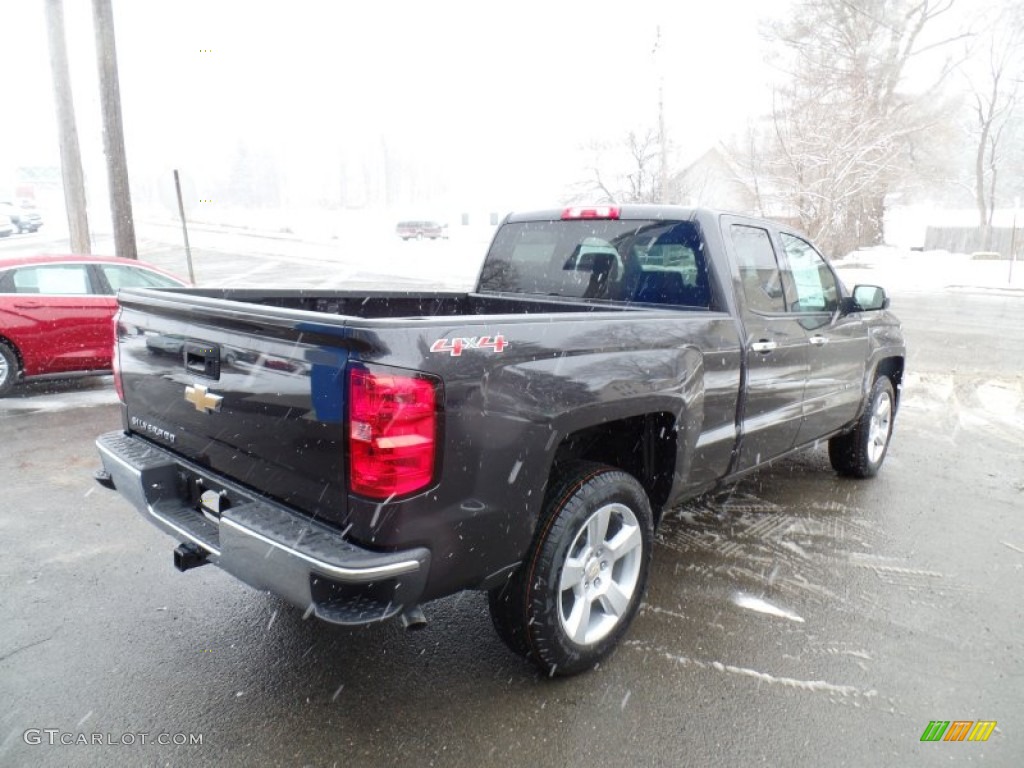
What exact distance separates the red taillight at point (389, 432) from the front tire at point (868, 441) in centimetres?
399

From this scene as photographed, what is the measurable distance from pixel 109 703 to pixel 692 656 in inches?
91.3

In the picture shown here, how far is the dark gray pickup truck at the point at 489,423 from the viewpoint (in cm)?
218

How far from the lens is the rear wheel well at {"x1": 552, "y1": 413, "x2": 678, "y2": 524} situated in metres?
3.13

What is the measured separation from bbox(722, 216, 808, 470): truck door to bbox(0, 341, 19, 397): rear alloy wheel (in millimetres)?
7473

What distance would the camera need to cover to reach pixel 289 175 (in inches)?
4734

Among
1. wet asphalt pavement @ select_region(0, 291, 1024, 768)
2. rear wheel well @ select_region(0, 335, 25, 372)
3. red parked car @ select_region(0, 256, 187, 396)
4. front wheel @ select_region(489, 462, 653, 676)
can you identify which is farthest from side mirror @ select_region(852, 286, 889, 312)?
rear wheel well @ select_region(0, 335, 25, 372)

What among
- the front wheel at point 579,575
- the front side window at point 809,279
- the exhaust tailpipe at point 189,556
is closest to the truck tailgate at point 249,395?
the exhaust tailpipe at point 189,556

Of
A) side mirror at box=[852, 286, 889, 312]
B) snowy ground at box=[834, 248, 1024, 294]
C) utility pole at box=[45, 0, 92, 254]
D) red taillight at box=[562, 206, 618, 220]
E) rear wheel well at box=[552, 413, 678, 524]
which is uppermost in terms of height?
utility pole at box=[45, 0, 92, 254]

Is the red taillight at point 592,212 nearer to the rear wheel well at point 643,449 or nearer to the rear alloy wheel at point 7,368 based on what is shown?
the rear wheel well at point 643,449

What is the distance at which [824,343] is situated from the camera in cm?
435

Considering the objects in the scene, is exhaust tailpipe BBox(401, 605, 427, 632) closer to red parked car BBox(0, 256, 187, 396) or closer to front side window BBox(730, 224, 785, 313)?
front side window BBox(730, 224, 785, 313)

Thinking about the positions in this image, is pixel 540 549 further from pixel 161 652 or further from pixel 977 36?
pixel 977 36
